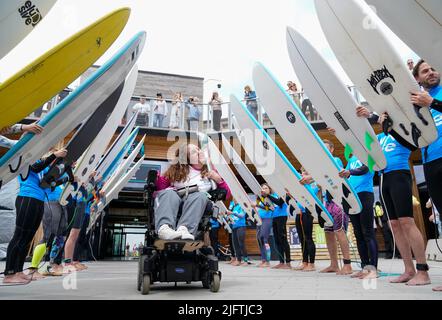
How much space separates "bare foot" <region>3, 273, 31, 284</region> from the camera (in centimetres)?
257

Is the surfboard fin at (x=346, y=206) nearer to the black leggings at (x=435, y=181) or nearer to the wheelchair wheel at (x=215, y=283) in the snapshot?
the black leggings at (x=435, y=181)

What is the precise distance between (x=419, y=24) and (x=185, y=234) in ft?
7.43

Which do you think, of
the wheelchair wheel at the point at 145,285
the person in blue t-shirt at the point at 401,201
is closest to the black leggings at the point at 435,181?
the person in blue t-shirt at the point at 401,201

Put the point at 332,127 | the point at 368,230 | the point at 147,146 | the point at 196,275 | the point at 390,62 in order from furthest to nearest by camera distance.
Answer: the point at 147,146
the point at 332,127
the point at 368,230
the point at 390,62
the point at 196,275

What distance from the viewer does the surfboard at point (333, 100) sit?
315 cm

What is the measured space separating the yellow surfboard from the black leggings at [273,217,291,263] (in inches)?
157

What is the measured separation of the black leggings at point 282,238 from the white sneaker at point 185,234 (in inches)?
138

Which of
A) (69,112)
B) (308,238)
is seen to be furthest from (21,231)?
(308,238)

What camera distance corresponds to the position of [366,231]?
324 cm

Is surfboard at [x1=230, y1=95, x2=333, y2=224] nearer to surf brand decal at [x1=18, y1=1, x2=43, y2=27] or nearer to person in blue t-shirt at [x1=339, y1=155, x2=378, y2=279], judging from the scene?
person in blue t-shirt at [x1=339, y1=155, x2=378, y2=279]

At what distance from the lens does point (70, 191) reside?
12.4ft
